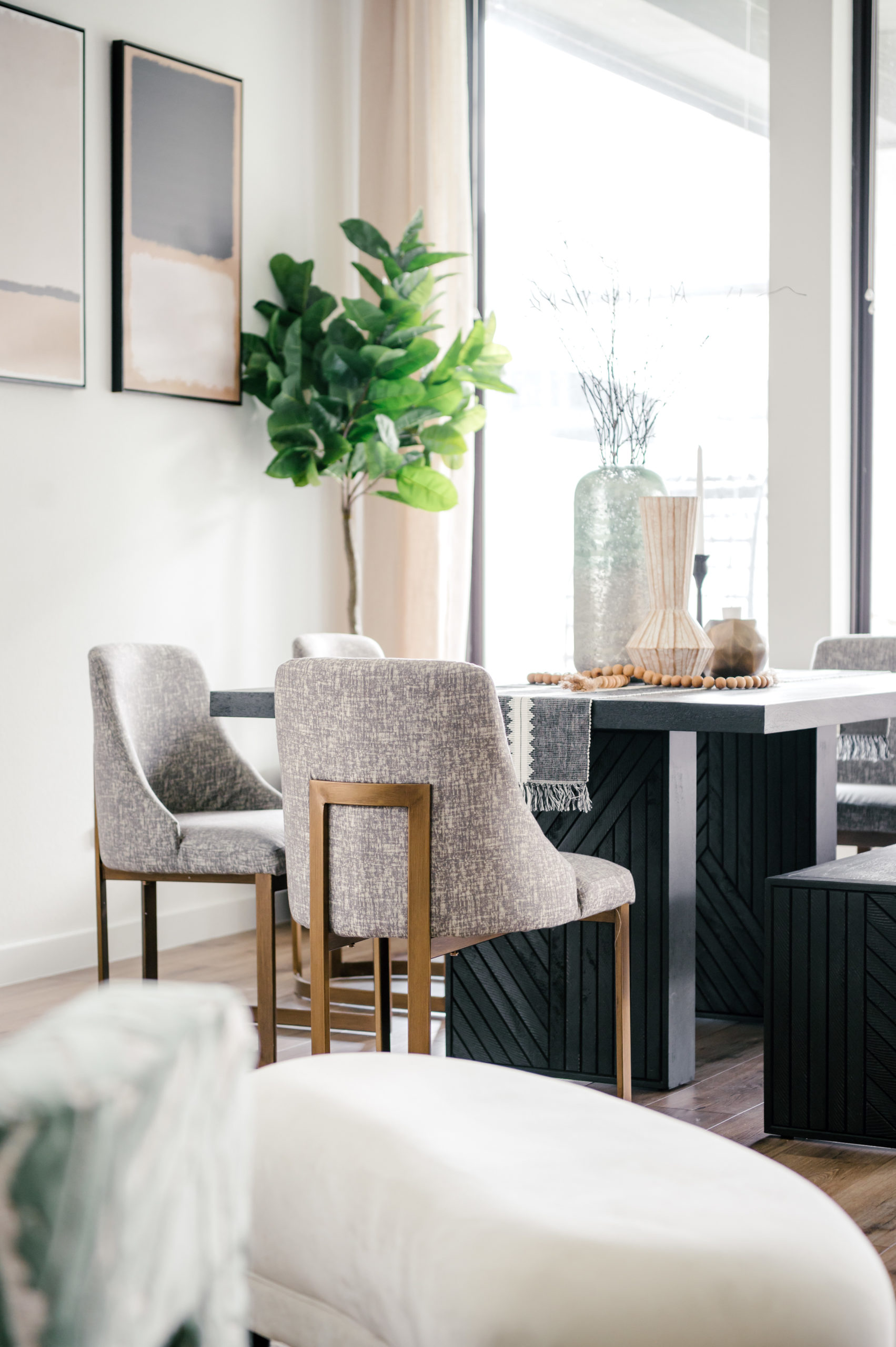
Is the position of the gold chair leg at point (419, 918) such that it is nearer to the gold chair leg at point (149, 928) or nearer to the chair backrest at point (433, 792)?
the chair backrest at point (433, 792)

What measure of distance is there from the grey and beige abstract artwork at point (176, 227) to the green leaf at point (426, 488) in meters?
0.58

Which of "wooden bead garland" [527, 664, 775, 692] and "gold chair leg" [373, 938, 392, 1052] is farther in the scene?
"wooden bead garland" [527, 664, 775, 692]

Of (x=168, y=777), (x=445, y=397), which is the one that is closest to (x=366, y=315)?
(x=445, y=397)

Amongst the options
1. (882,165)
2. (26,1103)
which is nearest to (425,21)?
(882,165)

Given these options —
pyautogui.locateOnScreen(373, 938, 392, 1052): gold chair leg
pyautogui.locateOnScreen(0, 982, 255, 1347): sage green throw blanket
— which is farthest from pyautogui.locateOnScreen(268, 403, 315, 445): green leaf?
pyautogui.locateOnScreen(0, 982, 255, 1347): sage green throw blanket

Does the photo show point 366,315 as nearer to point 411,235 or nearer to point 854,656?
point 411,235

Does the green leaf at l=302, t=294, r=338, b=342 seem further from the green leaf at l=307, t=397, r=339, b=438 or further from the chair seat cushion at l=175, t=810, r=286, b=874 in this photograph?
the chair seat cushion at l=175, t=810, r=286, b=874

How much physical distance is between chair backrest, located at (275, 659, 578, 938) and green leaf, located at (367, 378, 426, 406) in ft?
7.06

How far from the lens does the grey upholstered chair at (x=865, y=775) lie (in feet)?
11.2

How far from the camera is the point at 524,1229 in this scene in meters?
0.97

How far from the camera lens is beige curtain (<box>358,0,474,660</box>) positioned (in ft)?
15.3

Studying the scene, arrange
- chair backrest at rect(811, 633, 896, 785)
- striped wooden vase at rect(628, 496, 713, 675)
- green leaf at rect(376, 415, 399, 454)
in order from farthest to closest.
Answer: green leaf at rect(376, 415, 399, 454) → chair backrest at rect(811, 633, 896, 785) → striped wooden vase at rect(628, 496, 713, 675)

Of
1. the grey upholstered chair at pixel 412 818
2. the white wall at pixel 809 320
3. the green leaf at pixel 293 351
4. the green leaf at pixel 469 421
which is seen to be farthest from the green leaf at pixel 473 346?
the grey upholstered chair at pixel 412 818

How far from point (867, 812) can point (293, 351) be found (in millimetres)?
2126
